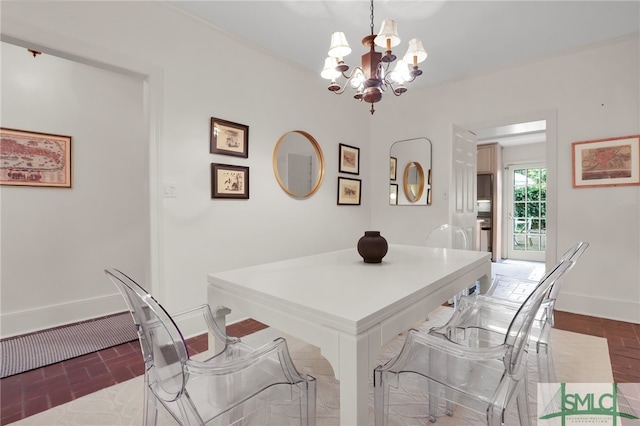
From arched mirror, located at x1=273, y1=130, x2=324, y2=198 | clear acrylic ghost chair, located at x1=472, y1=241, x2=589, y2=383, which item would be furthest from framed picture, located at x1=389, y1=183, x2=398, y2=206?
clear acrylic ghost chair, located at x1=472, y1=241, x2=589, y2=383

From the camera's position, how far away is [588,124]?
3080 millimetres

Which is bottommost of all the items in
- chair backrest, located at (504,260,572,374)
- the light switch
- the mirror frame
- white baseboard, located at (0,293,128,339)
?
white baseboard, located at (0,293,128,339)

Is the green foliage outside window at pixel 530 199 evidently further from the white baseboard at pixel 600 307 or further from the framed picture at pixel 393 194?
the framed picture at pixel 393 194

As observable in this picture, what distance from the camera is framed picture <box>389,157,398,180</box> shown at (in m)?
4.33

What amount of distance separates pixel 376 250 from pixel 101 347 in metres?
2.25

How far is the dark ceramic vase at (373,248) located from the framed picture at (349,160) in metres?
2.33

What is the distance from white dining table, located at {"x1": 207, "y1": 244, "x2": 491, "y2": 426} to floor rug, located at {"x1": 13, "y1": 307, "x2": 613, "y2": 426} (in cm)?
67

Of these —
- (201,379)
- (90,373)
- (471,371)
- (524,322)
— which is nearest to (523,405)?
(471,371)

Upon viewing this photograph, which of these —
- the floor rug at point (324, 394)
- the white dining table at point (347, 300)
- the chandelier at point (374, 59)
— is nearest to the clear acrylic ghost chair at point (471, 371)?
the white dining table at point (347, 300)

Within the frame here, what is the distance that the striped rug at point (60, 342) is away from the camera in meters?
2.15

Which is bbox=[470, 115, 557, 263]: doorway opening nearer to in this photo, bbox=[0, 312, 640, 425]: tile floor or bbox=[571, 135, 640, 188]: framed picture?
bbox=[571, 135, 640, 188]: framed picture

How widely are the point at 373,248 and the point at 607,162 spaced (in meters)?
2.78

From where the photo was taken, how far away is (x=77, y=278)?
3.00 meters

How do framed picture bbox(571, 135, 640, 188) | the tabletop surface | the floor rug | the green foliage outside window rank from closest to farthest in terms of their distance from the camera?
1. the tabletop surface
2. the floor rug
3. framed picture bbox(571, 135, 640, 188)
4. the green foliage outside window
